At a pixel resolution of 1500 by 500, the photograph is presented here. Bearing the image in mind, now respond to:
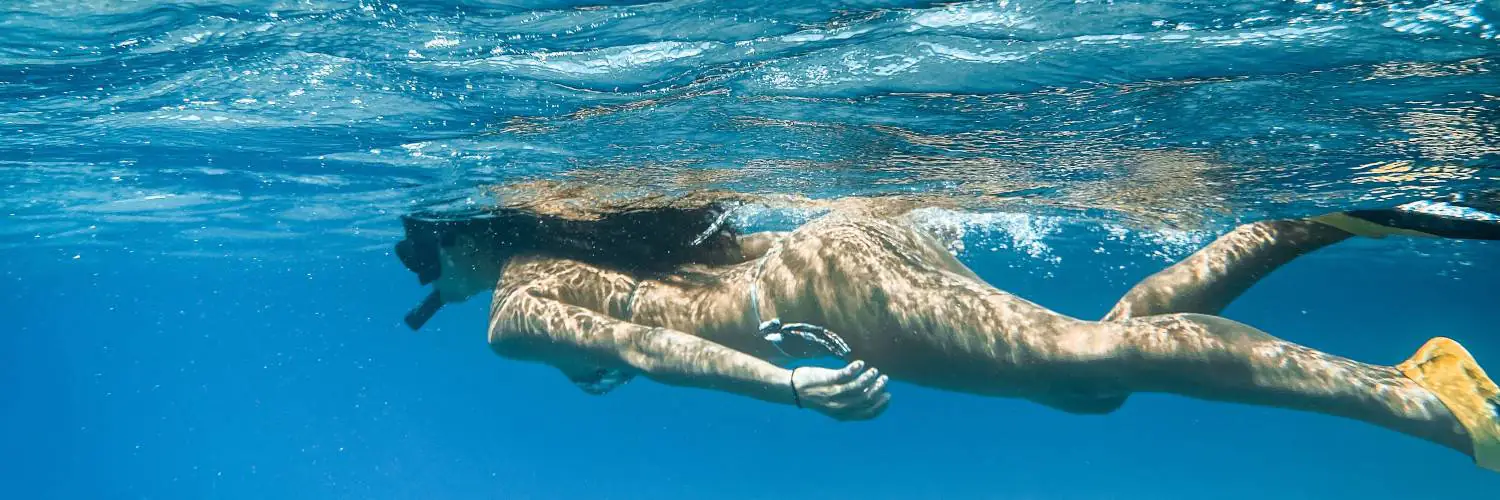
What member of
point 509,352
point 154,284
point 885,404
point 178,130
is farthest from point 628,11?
point 154,284

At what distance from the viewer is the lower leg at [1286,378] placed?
4.39 meters

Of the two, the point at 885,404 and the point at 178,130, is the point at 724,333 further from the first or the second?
the point at 178,130

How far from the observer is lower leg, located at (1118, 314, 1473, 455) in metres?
4.39

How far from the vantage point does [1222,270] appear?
634 centimetres

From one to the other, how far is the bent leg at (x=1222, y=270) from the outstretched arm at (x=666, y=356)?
108 inches

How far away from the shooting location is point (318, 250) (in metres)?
29.4

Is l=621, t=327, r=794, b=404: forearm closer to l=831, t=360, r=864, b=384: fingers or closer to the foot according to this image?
l=831, t=360, r=864, b=384: fingers

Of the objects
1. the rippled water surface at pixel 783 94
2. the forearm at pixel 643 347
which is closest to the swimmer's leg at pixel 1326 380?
the forearm at pixel 643 347

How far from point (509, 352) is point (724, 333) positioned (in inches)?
77.2

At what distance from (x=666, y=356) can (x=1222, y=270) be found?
4507 mm

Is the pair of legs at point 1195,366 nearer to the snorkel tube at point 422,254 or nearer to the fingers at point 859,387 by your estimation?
the fingers at point 859,387

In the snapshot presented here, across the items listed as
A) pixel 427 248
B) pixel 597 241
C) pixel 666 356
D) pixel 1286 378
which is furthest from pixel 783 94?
pixel 1286 378

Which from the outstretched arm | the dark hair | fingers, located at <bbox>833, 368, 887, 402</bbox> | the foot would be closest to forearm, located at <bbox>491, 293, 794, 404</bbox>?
the outstretched arm

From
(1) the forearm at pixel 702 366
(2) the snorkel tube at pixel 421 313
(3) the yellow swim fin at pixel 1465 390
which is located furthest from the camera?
(2) the snorkel tube at pixel 421 313
